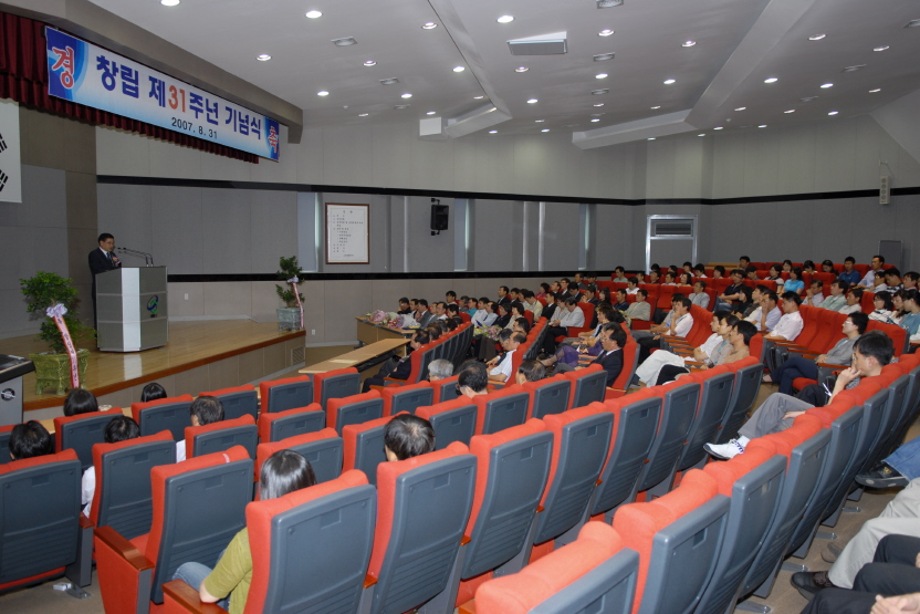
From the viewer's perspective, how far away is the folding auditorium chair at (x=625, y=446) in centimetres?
332

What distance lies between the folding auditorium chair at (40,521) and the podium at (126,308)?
6.21m

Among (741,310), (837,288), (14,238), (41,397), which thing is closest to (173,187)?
(14,238)

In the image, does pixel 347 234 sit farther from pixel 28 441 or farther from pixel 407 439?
pixel 407 439

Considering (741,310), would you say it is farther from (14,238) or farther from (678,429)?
(14,238)

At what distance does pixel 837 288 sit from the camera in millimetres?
9320

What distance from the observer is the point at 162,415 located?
4.62 metres

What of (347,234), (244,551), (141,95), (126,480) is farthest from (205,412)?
(347,234)

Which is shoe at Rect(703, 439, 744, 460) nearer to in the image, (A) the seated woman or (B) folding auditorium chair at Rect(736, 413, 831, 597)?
(B) folding auditorium chair at Rect(736, 413, 831, 597)

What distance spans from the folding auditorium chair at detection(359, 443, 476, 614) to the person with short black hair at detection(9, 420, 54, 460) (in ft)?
7.64

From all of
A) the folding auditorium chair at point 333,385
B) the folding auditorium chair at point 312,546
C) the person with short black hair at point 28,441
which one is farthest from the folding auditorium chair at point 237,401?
the folding auditorium chair at point 312,546

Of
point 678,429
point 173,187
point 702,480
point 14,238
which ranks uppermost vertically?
point 173,187

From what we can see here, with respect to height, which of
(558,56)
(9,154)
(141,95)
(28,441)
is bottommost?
(28,441)

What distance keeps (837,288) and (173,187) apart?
1145cm

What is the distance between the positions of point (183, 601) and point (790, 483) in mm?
2095
